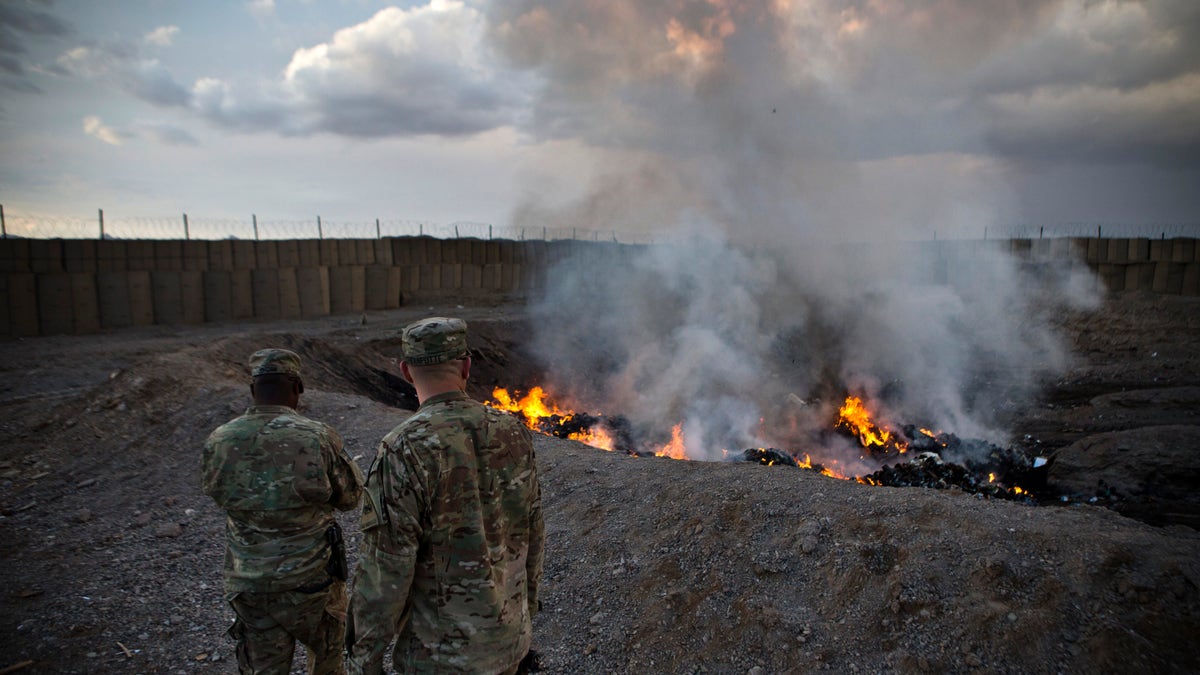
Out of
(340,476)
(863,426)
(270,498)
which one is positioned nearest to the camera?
(270,498)

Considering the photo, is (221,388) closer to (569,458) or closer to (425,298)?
(569,458)

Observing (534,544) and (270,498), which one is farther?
(270,498)

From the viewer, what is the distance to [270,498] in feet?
9.42

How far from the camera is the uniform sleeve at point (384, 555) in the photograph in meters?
2.08

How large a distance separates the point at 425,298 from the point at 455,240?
2353mm

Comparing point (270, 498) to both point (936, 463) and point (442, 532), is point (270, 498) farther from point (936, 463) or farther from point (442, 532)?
point (936, 463)

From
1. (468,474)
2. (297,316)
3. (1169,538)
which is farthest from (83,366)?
(1169,538)

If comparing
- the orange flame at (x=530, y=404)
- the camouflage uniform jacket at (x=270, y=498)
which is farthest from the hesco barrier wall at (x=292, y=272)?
the camouflage uniform jacket at (x=270, y=498)

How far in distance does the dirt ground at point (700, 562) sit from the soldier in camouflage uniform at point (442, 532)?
6.59 feet

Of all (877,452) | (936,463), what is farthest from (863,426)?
(936,463)

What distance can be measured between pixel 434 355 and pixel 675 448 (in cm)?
825

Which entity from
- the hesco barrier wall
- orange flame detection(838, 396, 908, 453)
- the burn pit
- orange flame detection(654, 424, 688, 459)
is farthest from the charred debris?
the hesco barrier wall

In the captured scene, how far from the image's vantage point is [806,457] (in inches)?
393

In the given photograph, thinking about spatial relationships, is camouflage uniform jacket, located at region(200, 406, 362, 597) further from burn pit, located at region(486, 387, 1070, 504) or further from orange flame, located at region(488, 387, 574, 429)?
orange flame, located at region(488, 387, 574, 429)
